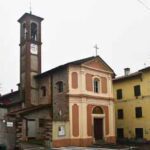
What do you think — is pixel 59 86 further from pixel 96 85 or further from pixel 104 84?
pixel 104 84

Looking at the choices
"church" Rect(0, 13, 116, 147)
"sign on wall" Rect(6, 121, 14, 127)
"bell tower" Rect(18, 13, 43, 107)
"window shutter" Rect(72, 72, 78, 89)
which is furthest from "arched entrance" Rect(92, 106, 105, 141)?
"sign on wall" Rect(6, 121, 14, 127)

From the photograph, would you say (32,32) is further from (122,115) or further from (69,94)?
(122,115)

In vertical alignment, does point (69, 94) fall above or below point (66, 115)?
above

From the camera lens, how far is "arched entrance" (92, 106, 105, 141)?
3252 cm

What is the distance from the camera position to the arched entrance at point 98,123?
3252 cm

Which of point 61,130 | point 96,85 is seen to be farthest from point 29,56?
point 61,130

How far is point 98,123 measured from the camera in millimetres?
33031

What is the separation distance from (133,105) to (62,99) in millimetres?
10984

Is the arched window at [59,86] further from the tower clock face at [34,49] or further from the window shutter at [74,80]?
the tower clock face at [34,49]

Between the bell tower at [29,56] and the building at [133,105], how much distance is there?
36.1 ft

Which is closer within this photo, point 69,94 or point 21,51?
point 69,94

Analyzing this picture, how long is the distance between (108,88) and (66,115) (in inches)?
271

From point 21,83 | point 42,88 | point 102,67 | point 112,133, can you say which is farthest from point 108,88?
point 21,83

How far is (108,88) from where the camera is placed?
3491 cm
